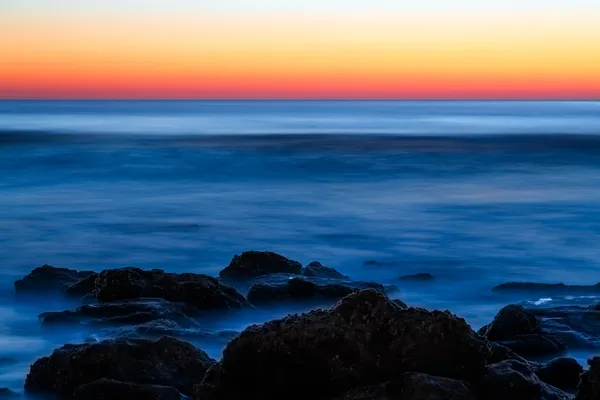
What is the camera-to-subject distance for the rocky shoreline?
4.66 metres

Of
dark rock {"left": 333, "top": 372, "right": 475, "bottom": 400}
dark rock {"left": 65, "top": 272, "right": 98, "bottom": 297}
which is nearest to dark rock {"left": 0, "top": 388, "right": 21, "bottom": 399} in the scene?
dark rock {"left": 333, "top": 372, "right": 475, "bottom": 400}

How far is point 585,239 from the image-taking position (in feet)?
49.6

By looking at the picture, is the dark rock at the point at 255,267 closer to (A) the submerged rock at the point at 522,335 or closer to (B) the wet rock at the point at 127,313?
Result: (B) the wet rock at the point at 127,313

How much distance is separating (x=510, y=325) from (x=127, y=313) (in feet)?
10.2

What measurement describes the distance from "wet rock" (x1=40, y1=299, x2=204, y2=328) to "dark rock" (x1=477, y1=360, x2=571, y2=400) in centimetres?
308

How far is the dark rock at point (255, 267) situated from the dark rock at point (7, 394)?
144 inches

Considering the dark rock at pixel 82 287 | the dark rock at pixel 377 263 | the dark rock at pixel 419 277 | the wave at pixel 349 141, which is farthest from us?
the wave at pixel 349 141

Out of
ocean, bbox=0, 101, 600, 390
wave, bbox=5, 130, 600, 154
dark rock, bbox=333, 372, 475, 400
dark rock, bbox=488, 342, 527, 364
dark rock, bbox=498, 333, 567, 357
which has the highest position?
dark rock, bbox=333, 372, 475, 400

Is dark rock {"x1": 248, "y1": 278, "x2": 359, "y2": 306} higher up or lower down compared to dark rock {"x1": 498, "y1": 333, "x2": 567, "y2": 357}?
lower down

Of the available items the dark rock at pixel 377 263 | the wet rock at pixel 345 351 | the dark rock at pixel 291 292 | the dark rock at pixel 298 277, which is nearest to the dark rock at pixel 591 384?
the wet rock at pixel 345 351

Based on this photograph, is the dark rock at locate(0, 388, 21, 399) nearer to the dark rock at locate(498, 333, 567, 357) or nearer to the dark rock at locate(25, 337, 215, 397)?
the dark rock at locate(25, 337, 215, 397)

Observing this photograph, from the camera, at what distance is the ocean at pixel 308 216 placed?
11.3m

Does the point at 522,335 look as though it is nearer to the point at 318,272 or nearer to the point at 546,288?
the point at 546,288

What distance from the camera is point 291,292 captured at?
27.0 feet
